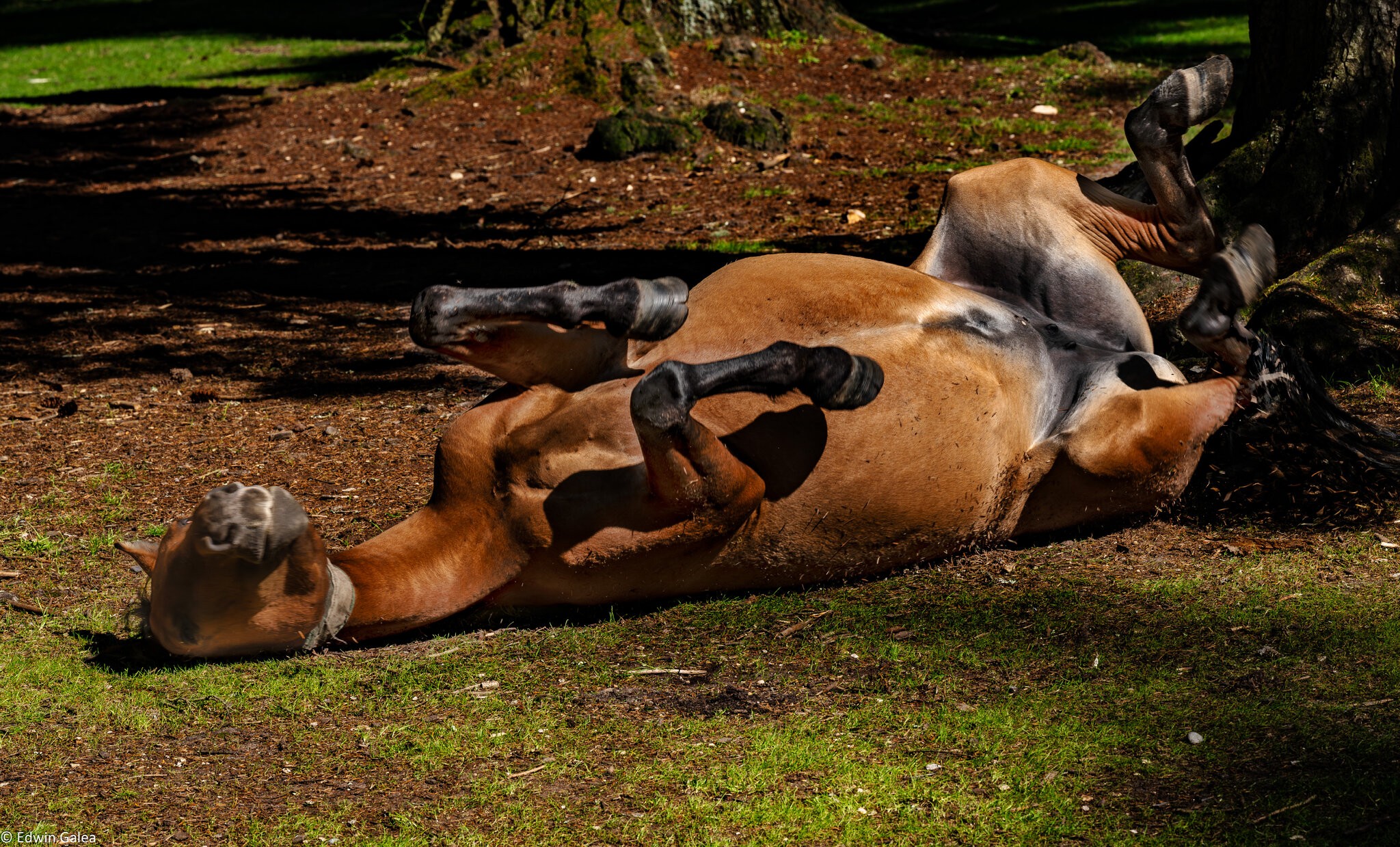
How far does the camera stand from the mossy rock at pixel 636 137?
10539 mm

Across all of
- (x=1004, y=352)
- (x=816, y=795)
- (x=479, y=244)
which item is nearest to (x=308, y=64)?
(x=479, y=244)

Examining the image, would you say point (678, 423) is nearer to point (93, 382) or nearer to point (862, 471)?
point (862, 471)

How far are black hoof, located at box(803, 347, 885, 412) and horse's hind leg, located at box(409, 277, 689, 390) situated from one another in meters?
0.49

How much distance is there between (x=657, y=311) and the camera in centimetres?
372

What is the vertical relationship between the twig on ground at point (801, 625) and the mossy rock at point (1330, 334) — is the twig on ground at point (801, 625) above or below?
below

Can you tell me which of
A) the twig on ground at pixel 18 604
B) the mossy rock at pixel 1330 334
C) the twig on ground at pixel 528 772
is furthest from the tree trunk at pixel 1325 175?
the twig on ground at pixel 18 604

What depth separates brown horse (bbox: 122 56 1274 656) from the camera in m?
3.40

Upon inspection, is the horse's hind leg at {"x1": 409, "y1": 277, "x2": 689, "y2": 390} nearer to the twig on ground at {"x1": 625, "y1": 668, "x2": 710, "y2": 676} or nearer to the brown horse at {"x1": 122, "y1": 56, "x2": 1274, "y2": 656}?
the brown horse at {"x1": 122, "y1": 56, "x2": 1274, "y2": 656}

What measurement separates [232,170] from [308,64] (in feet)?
18.4

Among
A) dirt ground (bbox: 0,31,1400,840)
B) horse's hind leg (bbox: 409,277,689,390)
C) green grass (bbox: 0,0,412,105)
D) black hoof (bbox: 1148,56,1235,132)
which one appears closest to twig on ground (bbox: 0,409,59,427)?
dirt ground (bbox: 0,31,1400,840)

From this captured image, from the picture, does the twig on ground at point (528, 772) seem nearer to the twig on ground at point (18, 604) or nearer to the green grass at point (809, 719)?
the green grass at point (809, 719)

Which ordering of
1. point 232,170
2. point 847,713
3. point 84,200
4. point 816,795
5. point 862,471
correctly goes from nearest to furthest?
1. point 816,795
2. point 847,713
3. point 862,471
4. point 84,200
5. point 232,170

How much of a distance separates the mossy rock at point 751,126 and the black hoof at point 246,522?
313 inches

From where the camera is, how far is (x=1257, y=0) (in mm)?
5941
